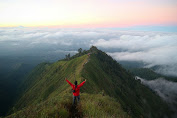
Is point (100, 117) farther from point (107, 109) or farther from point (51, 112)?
point (51, 112)

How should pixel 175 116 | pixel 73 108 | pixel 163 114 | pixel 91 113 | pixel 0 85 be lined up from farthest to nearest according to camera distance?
pixel 0 85 < pixel 175 116 < pixel 163 114 < pixel 73 108 < pixel 91 113

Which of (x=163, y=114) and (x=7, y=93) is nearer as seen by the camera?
(x=163, y=114)

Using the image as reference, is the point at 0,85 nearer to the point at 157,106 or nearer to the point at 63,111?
the point at 63,111

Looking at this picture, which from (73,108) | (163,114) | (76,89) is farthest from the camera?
(163,114)

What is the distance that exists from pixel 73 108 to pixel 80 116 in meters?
1.96

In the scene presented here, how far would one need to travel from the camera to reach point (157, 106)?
4230 inches

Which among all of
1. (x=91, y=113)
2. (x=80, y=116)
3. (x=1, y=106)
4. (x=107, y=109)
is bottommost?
(x=1, y=106)

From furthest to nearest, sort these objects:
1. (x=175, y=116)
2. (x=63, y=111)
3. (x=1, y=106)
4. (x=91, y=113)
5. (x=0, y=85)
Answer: (x=0, y=85)
(x=175, y=116)
(x=1, y=106)
(x=63, y=111)
(x=91, y=113)

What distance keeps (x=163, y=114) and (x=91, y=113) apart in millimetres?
136413

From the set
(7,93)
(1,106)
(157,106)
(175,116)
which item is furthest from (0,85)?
(175,116)

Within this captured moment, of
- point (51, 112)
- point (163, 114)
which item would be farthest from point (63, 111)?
point (163, 114)

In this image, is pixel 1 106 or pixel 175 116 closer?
pixel 1 106

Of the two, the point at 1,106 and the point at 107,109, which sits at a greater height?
the point at 107,109

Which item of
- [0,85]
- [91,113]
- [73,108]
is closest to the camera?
[91,113]
